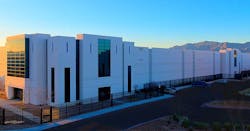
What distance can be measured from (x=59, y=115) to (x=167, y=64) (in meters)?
31.7

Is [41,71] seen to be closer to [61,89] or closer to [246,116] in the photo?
[61,89]

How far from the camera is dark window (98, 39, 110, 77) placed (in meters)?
38.5

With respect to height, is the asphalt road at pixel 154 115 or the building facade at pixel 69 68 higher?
the building facade at pixel 69 68

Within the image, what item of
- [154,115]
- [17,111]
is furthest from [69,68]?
[154,115]

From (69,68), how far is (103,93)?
21.7 feet

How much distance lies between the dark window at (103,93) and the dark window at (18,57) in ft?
31.1

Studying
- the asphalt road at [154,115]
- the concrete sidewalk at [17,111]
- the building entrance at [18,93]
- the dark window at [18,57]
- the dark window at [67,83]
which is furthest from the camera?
the building entrance at [18,93]

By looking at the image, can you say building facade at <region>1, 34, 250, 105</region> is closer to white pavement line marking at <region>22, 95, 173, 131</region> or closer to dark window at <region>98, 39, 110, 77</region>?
dark window at <region>98, 39, 110, 77</region>

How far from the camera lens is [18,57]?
125 feet

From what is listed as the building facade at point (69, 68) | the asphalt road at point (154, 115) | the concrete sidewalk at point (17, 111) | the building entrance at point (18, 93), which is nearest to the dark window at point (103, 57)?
the building facade at point (69, 68)

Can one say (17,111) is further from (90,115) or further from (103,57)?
(103,57)

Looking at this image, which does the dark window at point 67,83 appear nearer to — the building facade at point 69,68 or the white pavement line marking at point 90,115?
the building facade at point 69,68

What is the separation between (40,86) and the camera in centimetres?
3550

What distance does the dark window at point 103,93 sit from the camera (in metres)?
38.4
